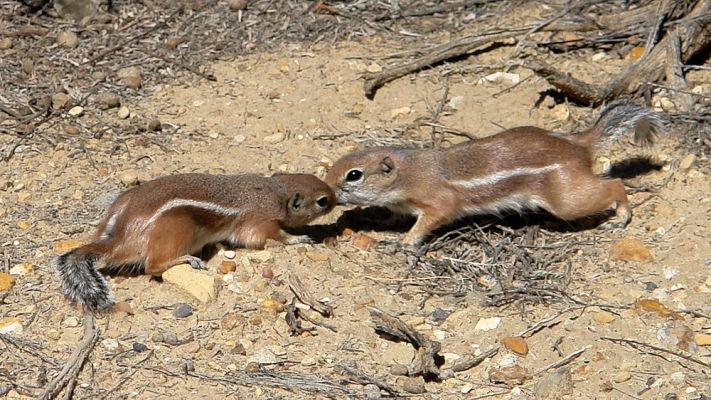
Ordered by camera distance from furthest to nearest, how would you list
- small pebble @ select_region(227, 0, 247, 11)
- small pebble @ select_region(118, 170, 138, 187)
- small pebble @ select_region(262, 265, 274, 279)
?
small pebble @ select_region(227, 0, 247, 11) → small pebble @ select_region(118, 170, 138, 187) → small pebble @ select_region(262, 265, 274, 279)

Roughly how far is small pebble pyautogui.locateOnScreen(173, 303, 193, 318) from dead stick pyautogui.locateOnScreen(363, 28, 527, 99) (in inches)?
109

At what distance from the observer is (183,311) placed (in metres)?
5.81

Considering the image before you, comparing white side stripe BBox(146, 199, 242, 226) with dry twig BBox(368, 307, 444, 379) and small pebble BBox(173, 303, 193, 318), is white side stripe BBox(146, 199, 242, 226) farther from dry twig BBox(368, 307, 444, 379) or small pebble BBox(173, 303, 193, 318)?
dry twig BBox(368, 307, 444, 379)

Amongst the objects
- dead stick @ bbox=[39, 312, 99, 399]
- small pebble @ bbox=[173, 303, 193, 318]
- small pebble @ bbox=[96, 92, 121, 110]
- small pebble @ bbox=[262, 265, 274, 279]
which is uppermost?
small pebble @ bbox=[96, 92, 121, 110]

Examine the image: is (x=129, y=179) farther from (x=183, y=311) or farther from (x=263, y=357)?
(x=263, y=357)

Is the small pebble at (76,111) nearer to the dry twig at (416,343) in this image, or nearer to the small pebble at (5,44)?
the small pebble at (5,44)

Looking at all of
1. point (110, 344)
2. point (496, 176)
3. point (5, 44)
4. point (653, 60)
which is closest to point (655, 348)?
point (496, 176)

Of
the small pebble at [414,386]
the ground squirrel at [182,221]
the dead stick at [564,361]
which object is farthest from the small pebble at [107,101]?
the dead stick at [564,361]

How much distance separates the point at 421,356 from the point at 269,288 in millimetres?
1136

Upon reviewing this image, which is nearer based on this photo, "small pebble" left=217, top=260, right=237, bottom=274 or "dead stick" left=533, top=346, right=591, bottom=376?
"dead stick" left=533, top=346, right=591, bottom=376

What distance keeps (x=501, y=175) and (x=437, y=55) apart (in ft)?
6.17

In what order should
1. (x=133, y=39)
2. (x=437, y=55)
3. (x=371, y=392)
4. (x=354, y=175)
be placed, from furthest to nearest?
(x=133, y=39), (x=437, y=55), (x=354, y=175), (x=371, y=392)

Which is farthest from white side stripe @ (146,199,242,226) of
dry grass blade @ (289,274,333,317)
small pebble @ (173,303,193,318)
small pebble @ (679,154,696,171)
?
small pebble @ (679,154,696,171)

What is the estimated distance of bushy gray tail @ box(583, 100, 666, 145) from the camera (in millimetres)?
6758
